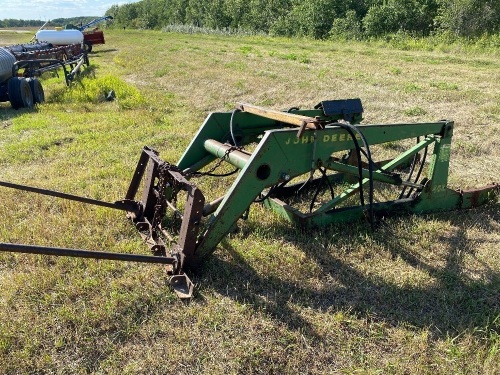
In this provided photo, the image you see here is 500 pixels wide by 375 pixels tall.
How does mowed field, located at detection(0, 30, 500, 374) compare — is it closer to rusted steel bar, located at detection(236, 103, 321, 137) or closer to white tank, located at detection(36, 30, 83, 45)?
rusted steel bar, located at detection(236, 103, 321, 137)

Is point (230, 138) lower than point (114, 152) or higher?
higher

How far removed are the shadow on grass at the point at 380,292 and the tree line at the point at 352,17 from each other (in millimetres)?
23114

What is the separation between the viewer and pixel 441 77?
12.3m

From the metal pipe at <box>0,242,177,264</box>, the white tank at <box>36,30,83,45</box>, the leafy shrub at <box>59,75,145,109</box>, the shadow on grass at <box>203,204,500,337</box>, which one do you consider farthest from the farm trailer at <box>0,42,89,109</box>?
the white tank at <box>36,30,83,45</box>

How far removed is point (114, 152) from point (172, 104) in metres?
4.22

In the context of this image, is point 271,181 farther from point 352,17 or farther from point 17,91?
point 352,17

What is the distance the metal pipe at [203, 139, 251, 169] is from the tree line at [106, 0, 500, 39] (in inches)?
917

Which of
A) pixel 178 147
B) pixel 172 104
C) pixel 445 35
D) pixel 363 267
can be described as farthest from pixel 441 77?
pixel 445 35

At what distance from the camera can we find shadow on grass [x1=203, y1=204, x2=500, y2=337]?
3.02 meters

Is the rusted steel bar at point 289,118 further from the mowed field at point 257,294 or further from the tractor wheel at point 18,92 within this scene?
the tractor wheel at point 18,92

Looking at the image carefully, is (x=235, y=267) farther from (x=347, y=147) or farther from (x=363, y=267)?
(x=347, y=147)

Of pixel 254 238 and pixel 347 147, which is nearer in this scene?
pixel 347 147

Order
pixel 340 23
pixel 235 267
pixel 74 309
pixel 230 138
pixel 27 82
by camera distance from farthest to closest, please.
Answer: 1. pixel 340 23
2. pixel 27 82
3. pixel 230 138
4. pixel 235 267
5. pixel 74 309

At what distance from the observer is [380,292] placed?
10.8ft
